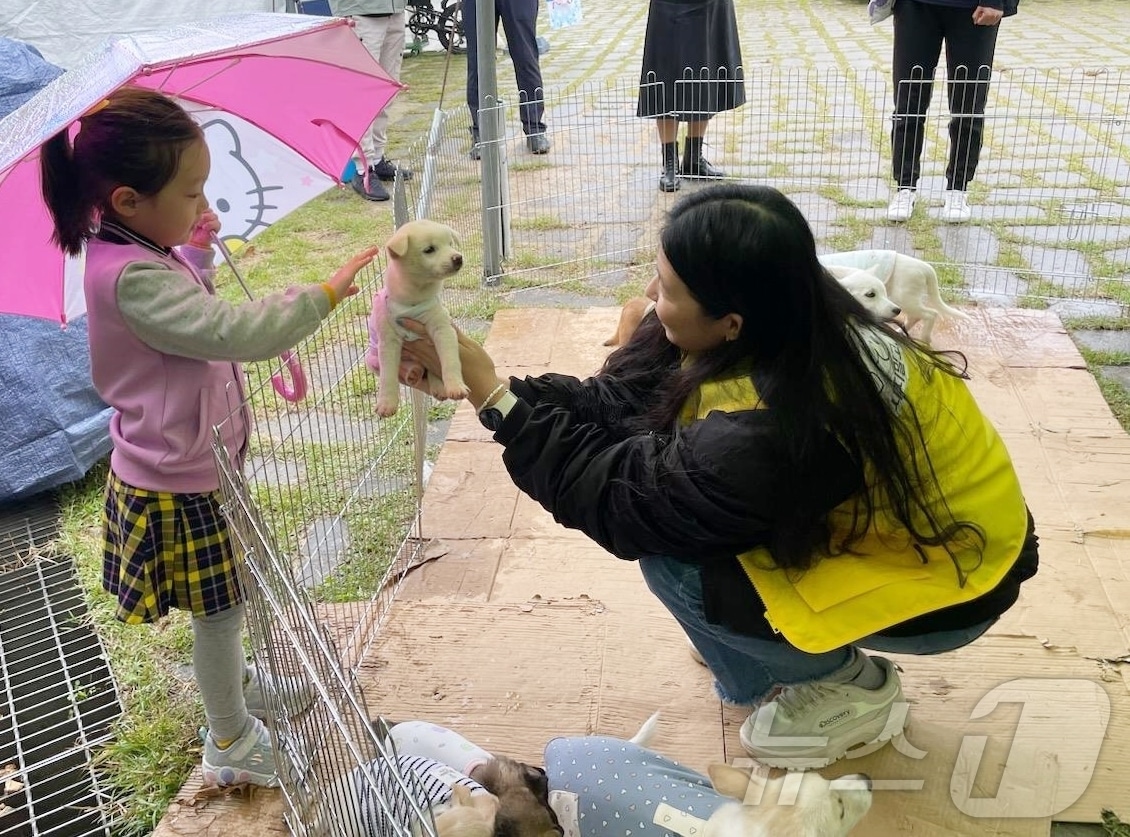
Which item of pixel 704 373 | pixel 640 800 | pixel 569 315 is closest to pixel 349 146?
pixel 704 373

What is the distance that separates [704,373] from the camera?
167 cm

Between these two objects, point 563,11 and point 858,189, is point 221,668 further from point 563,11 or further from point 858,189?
point 563,11

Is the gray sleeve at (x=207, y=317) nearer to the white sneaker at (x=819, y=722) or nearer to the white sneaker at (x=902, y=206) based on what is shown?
the white sneaker at (x=819, y=722)

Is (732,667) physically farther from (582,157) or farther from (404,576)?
(582,157)

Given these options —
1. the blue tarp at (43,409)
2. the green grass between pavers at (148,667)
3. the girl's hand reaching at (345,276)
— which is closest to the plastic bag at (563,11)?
the blue tarp at (43,409)

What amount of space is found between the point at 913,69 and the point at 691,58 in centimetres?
125

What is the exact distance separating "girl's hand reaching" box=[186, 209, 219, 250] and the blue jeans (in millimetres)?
1116

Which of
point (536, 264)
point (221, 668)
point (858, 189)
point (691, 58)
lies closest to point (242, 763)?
point (221, 668)

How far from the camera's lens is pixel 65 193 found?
67.3 inches

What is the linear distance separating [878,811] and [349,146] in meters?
1.74

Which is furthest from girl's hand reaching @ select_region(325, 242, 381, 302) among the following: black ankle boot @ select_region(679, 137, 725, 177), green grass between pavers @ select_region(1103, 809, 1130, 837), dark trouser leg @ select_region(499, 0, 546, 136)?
dark trouser leg @ select_region(499, 0, 546, 136)

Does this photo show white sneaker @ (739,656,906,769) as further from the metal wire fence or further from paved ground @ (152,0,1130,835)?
the metal wire fence

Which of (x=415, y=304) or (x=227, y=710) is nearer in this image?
(x=415, y=304)

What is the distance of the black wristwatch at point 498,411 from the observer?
171cm
